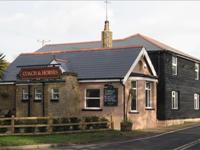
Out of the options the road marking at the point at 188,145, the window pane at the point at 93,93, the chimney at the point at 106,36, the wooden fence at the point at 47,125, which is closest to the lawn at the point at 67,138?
the wooden fence at the point at 47,125

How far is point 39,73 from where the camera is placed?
107ft

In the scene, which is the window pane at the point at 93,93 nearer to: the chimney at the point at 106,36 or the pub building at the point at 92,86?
the pub building at the point at 92,86

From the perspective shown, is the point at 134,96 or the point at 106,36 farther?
Answer: the point at 106,36

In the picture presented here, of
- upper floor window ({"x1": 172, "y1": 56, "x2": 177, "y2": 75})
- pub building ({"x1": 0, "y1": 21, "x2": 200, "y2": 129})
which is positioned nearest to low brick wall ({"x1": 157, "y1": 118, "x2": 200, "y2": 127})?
pub building ({"x1": 0, "y1": 21, "x2": 200, "y2": 129})

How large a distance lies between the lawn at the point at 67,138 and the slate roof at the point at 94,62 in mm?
5474

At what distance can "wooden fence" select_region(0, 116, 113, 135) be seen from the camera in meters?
25.2

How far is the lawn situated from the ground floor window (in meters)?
4.96

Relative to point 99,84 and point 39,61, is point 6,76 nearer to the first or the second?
point 39,61

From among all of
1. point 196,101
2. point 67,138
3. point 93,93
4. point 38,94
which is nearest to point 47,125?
point 67,138

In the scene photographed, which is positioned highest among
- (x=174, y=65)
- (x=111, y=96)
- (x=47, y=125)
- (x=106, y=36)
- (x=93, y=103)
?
(x=106, y=36)

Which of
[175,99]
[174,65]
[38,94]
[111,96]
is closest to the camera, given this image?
[111,96]

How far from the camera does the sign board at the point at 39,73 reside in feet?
105

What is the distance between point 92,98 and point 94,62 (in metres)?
2.92

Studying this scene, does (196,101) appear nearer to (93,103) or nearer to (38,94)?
(93,103)
